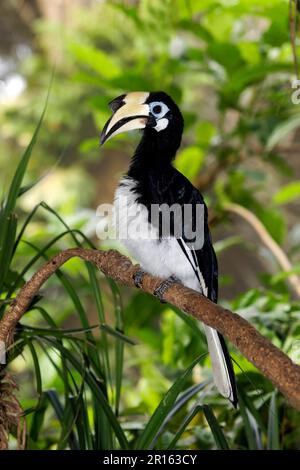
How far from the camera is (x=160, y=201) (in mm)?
853

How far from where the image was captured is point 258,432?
891mm

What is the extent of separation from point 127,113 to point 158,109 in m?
0.09

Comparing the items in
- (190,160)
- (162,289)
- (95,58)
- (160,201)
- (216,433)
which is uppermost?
(95,58)

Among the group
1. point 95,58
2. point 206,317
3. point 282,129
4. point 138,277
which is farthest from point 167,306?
point 95,58

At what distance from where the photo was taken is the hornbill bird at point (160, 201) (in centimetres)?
85

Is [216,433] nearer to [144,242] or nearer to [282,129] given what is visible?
[144,242]

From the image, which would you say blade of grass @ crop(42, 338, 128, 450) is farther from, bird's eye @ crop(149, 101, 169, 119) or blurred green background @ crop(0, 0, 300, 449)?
bird's eye @ crop(149, 101, 169, 119)

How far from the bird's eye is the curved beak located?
14 mm

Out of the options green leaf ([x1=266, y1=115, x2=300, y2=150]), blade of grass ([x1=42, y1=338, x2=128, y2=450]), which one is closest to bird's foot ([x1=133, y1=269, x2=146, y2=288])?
blade of grass ([x1=42, y1=338, x2=128, y2=450])

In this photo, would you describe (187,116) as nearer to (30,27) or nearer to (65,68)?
(65,68)

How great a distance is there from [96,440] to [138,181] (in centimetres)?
36

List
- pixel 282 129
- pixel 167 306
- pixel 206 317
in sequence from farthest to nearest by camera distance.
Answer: pixel 282 129, pixel 167 306, pixel 206 317

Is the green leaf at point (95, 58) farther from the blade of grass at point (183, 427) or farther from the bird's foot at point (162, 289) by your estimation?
→ the blade of grass at point (183, 427)

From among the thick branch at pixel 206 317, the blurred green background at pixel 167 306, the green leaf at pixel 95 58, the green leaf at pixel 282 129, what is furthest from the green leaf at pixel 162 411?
the green leaf at pixel 95 58
